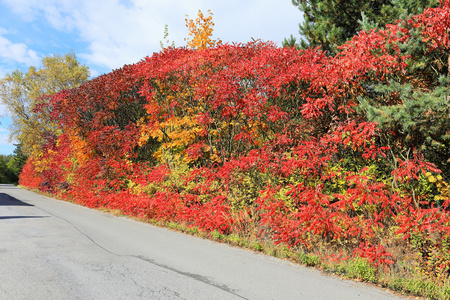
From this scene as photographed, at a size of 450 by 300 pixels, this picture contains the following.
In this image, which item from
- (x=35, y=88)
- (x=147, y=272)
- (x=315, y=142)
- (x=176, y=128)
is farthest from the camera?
→ (x=35, y=88)

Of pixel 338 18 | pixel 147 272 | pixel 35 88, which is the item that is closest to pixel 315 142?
pixel 147 272

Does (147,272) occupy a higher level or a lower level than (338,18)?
lower

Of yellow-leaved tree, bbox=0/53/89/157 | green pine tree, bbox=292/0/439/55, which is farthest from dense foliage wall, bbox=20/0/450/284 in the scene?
yellow-leaved tree, bbox=0/53/89/157

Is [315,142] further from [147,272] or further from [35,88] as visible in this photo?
[35,88]

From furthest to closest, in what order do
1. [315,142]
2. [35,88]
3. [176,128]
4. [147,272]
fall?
[35,88], [176,128], [315,142], [147,272]

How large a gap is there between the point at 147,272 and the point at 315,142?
3760mm

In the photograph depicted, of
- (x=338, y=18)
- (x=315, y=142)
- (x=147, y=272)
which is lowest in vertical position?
(x=147, y=272)

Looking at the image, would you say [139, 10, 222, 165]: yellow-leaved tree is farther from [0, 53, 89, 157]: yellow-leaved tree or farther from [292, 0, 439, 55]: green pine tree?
[0, 53, 89, 157]: yellow-leaved tree

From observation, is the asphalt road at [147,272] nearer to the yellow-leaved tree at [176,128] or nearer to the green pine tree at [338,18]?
the yellow-leaved tree at [176,128]

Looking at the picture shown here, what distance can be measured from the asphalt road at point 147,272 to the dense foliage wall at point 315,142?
2.62 feet

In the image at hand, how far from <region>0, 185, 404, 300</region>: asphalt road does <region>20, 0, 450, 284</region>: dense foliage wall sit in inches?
31.5

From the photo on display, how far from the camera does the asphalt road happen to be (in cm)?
411

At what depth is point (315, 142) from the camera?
580 centimetres

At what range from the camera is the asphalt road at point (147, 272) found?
4105mm
